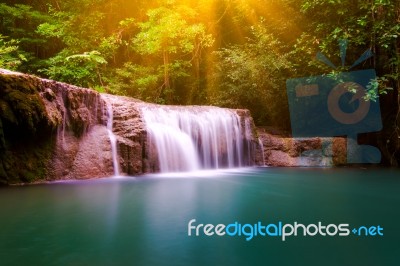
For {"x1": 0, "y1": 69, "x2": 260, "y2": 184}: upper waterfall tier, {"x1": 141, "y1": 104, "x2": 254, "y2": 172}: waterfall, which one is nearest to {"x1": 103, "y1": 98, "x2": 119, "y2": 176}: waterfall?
{"x1": 0, "y1": 69, "x2": 260, "y2": 184}: upper waterfall tier

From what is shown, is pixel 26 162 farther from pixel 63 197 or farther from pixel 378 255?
pixel 378 255

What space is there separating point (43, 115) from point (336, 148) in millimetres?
9151

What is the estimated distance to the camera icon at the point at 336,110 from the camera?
11445mm

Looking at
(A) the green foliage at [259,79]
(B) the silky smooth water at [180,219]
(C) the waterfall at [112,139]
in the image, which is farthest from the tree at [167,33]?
(B) the silky smooth water at [180,219]

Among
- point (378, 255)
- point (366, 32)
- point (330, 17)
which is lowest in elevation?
point (378, 255)

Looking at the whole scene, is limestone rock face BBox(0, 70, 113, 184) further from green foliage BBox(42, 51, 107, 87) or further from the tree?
the tree

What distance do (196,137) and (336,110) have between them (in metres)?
6.18

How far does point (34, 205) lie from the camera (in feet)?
14.6

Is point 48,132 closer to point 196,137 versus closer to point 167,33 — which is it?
point 196,137

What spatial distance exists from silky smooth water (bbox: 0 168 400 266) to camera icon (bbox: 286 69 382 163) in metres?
5.06

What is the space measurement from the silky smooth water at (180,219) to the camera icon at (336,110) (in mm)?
5061

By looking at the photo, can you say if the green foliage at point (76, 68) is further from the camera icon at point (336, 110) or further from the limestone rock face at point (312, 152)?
the limestone rock face at point (312, 152)

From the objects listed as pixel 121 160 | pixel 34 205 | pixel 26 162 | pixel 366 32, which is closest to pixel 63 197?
pixel 34 205

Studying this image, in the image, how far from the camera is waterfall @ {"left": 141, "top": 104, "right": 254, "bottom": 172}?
8805mm
